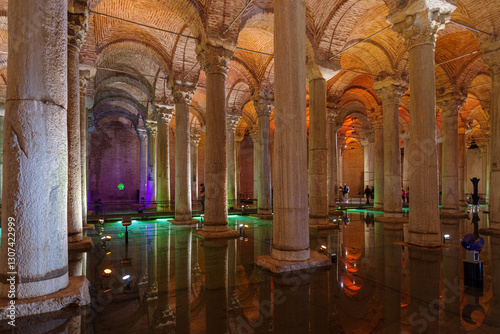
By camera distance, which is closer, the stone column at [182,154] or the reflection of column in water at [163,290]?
the reflection of column in water at [163,290]

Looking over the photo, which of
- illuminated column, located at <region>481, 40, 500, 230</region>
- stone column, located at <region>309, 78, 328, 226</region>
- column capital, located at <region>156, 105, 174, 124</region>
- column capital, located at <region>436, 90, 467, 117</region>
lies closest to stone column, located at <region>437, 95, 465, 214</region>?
column capital, located at <region>436, 90, 467, 117</region>

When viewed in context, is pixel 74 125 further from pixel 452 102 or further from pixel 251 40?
pixel 452 102

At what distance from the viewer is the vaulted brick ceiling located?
9.22 metres

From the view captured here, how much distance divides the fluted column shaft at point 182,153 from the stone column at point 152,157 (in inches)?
298

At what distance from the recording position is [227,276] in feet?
16.7

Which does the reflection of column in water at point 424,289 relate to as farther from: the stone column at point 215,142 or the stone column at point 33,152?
the stone column at point 215,142

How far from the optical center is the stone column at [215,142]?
28.8ft

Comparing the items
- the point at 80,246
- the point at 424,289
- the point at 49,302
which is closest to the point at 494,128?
the point at 424,289

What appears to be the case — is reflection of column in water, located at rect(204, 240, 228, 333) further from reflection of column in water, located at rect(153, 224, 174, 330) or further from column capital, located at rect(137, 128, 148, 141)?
column capital, located at rect(137, 128, 148, 141)

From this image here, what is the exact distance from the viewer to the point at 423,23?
7273 mm

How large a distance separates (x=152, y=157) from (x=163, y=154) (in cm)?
563

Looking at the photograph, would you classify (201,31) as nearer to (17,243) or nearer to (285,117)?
(285,117)

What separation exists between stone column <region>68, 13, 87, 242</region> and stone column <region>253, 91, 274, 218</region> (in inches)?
336

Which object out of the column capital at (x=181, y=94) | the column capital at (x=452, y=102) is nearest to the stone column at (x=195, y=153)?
the column capital at (x=181, y=94)
